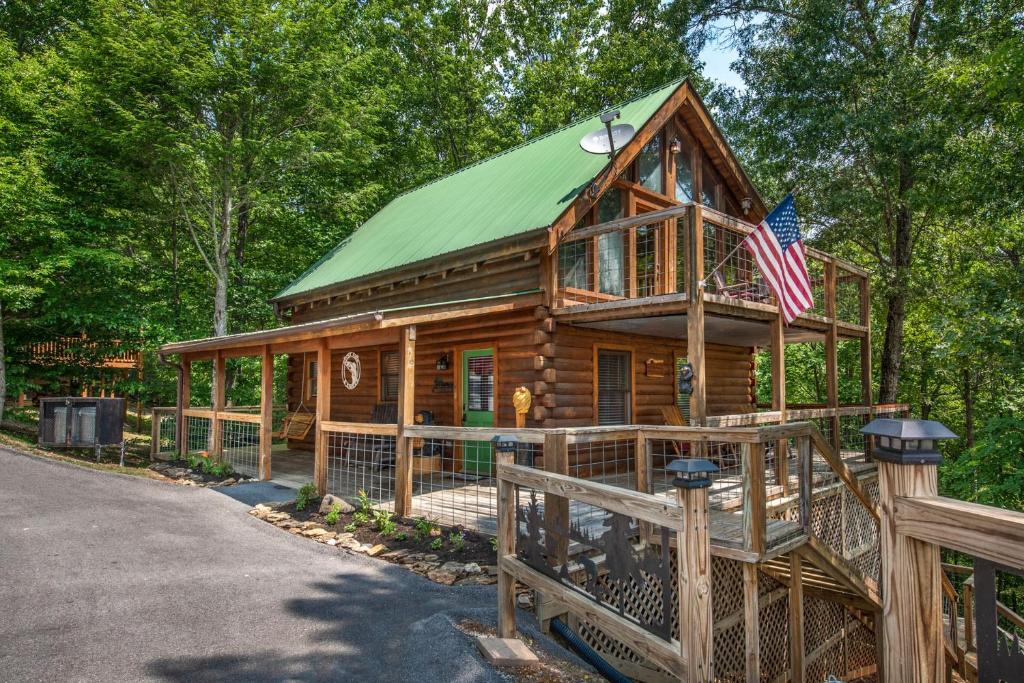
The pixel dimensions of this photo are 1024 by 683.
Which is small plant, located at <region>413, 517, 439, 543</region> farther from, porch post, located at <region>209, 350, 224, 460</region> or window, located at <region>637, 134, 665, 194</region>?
window, located at <region>637, 134, 665, 194</region>

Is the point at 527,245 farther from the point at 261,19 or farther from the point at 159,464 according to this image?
the point at 261,19

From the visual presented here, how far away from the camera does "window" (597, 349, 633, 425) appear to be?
33.4 feet

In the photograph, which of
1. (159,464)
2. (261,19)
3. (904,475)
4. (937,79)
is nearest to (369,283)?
(159,464)

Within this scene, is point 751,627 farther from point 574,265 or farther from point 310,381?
point 310,381

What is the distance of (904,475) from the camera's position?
2.01m

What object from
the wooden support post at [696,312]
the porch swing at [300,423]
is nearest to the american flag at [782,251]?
the wooden support post at [696,312]

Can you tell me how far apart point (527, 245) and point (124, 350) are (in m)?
13.1

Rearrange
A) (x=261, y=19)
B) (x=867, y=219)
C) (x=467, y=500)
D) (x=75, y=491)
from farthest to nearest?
(x=867, y=219), (x=261, y=19), (x=75, y=491), (x=467, y=500)

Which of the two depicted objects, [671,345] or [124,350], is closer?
[671,345]

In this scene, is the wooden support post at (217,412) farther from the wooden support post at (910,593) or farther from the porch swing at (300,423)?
the wooden support post at (910,593)

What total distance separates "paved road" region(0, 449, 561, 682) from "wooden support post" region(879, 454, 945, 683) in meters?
2.48

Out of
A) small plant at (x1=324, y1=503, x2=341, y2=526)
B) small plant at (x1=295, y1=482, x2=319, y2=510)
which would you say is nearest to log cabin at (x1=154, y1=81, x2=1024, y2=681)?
small plant at (x1=295, y1=482, x2=319, y2=510)

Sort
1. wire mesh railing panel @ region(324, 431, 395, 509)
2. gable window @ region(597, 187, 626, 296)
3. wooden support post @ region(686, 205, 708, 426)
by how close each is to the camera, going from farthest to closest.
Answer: gable window @ region(597, 187, 626, 296)
wire mesh railing panel @ region(324, 431, 395, 509)
wooden support post @ region(686, 205, 708, 426)

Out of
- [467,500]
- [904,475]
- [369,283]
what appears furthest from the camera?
[369,283]
